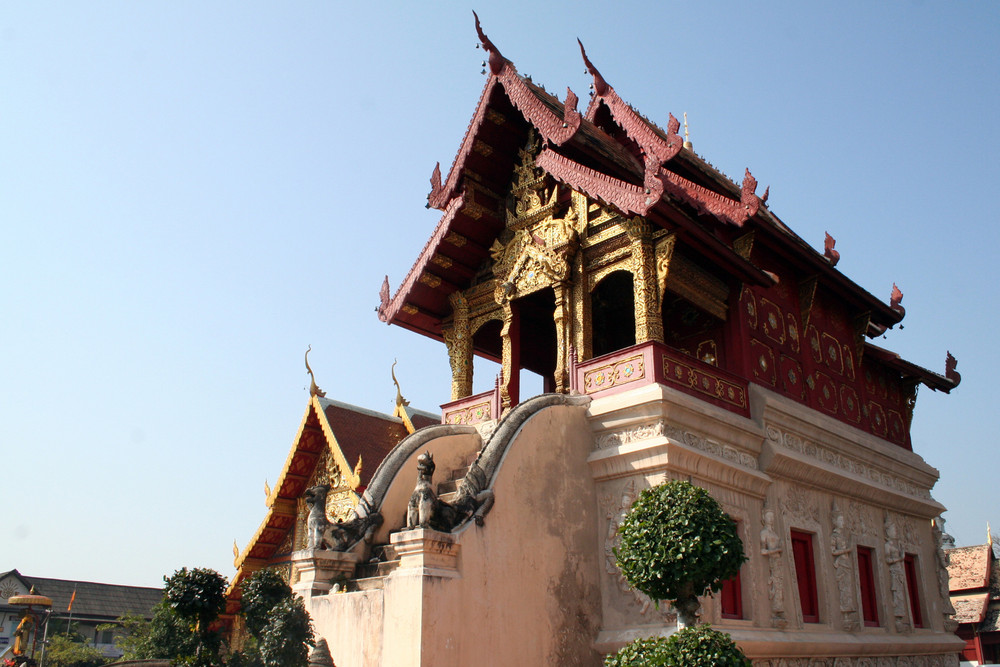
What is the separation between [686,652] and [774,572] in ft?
12.4

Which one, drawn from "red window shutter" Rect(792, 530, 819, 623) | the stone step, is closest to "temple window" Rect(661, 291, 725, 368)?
"red window shutter" Rect(792, 530, 819, 623)

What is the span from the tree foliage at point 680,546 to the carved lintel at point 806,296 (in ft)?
20.3

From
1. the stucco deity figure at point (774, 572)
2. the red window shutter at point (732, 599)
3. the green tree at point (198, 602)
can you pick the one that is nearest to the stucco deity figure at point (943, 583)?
the stucco deity figure at point (774, 572)

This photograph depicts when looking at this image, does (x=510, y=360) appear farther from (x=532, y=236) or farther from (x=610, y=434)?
(x=610, y=434)

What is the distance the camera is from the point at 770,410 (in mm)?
10461

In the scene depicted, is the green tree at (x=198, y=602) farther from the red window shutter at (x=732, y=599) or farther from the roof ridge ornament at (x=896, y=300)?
the roof ridge ornament at (x=896, y=300)

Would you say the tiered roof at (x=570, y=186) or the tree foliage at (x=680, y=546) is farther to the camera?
the tiered roof at (x=570, y=186)

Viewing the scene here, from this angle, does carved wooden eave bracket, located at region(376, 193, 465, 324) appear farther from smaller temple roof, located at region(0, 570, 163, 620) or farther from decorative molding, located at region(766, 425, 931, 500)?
smaller temple roof, located at region(0, 570, 163, 620)

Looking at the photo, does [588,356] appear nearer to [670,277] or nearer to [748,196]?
[670,277]

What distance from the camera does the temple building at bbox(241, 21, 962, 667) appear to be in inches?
311

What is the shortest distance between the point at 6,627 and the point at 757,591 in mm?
27857

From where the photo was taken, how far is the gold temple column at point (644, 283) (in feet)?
31.4

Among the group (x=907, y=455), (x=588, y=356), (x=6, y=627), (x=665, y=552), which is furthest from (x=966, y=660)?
(x=6, y=627)

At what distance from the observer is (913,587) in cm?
1352
